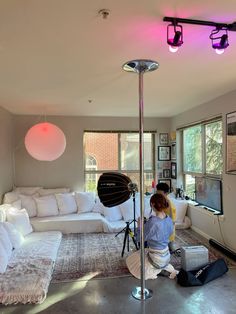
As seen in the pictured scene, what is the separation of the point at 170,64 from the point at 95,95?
59.9 inches

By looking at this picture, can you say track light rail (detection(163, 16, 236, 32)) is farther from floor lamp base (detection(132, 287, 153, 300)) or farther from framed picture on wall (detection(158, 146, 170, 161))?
framed picture on wall (detection(158, 146, 170, 161))

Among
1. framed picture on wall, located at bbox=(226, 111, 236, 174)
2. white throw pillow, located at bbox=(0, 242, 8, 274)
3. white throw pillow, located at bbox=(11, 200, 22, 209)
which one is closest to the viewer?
white throw pillow, located at bbox=(0, 242, 8, 274)

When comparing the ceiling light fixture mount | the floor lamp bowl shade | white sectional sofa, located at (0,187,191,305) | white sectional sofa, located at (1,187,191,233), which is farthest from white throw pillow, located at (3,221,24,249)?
the ceiling light fixture mount

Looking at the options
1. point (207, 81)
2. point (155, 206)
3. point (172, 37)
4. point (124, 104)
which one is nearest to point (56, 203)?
point (124, 104)

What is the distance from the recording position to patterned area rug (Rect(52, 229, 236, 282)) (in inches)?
127

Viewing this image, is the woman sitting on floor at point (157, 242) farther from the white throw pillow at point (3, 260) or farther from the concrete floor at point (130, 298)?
the white throw pillow at point (3, 260)

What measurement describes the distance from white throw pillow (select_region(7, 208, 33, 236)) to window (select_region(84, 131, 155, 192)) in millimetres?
1764

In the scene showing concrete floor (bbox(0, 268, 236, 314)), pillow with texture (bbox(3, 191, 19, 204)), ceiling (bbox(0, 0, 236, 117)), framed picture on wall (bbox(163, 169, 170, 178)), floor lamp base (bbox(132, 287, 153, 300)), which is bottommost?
concrete floor (bbox(0, 268, 236, 314))

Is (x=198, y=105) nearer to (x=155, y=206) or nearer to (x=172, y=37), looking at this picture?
(x=155, y=206)

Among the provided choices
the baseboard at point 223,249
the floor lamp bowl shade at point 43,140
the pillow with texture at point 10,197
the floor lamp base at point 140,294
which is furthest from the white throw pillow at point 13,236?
the baseboard at point 223,249

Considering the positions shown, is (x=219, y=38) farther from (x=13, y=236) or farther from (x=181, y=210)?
(x=181, y=210)

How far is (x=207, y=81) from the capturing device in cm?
320

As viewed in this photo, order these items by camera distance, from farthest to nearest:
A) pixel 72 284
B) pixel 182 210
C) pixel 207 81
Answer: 1. pixel 182 210
2. pixel 207 81
3. pixel 72 284

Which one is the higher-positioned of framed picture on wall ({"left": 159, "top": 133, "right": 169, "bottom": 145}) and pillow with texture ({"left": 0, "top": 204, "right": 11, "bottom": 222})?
framed picture on wall ({"left": 159, "top": 133, "right": 169, "bottom": 145})
